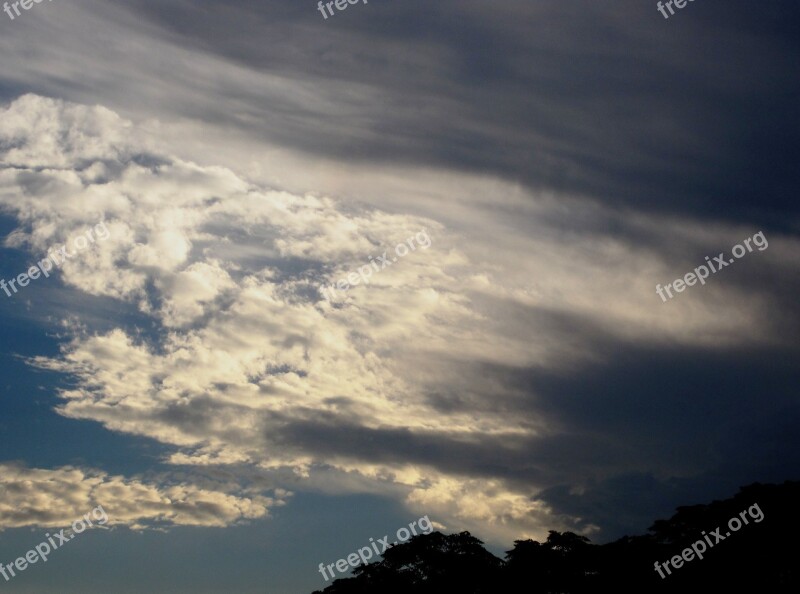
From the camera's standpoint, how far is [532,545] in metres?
66.6

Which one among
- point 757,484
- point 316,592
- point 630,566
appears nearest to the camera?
point 757,484

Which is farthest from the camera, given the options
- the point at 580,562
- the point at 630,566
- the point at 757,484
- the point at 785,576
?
the point at 580,562

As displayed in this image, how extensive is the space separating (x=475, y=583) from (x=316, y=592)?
2089cm

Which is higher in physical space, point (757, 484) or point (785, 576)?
point (757, 484)

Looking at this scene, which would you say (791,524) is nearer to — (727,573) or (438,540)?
(727,573)

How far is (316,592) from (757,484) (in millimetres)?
46182

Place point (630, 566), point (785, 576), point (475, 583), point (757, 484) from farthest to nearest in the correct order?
1. point (475, 583)
2. point (630, 566)
3. point (757, 484)
4. point (785, 576)

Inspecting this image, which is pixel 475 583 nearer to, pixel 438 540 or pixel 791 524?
pixel 438 540

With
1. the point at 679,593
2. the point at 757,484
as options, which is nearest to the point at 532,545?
the point at 679,593

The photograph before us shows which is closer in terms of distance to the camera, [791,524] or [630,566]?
[791,524]

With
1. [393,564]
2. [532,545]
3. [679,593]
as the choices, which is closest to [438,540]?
[393,564]

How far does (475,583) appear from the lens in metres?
68.6

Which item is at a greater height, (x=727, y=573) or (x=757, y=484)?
(x=757, y=484)

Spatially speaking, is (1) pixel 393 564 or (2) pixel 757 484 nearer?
(2) pixel 757 484
